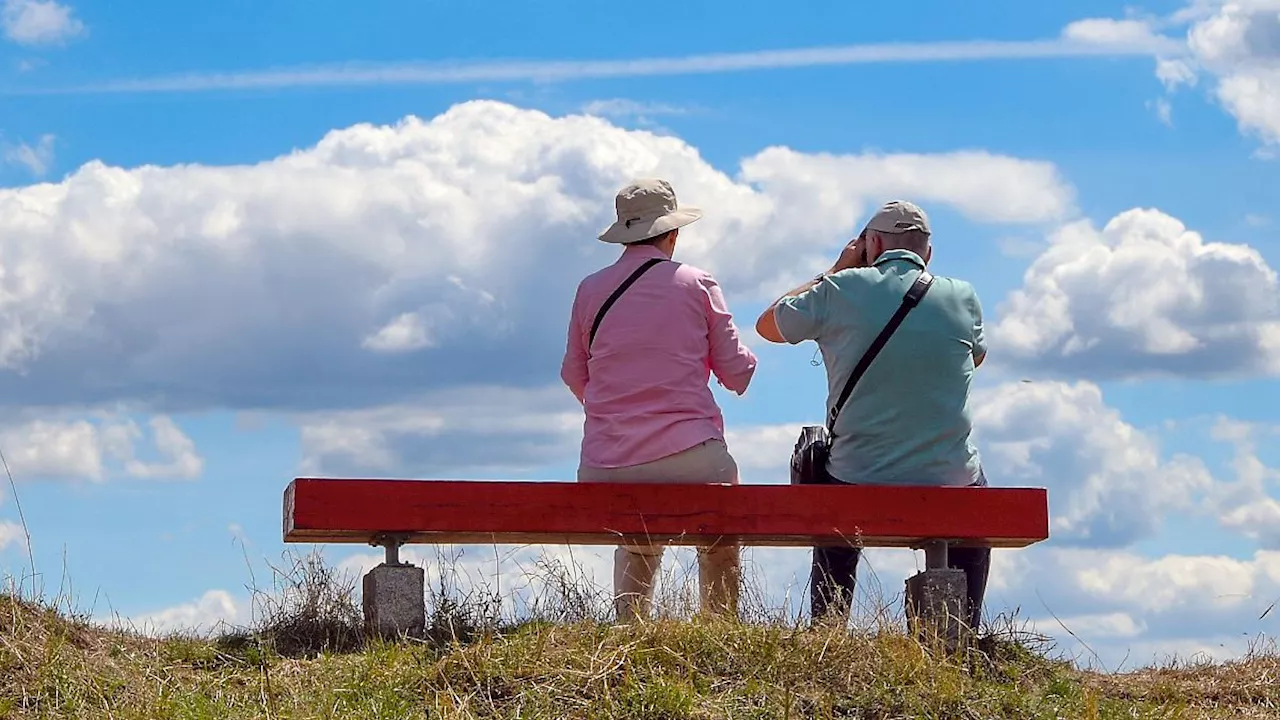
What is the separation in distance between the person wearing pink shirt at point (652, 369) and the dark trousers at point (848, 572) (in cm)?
41

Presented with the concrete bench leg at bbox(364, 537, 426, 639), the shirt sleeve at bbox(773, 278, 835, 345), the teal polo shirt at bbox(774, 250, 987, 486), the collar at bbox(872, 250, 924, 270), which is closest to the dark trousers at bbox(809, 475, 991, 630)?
the teal polo shirt at bbox(774, 250, 987, 486)

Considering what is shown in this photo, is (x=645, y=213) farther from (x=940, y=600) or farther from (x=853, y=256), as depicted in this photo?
(x=940, y=600)

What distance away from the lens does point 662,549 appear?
882cm

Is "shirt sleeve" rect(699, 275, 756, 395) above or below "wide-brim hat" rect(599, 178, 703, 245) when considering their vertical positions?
below

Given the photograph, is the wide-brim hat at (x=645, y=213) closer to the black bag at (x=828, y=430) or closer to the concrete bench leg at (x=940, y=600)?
the black bag at (x=828, y=430)

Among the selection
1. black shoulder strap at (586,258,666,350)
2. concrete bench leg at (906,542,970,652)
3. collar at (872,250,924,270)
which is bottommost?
concrete bench leg at (906,542,970,652)

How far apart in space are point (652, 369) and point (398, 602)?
1604 millimetres

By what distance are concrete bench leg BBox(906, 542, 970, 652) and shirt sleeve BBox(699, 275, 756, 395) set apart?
123 centimetres

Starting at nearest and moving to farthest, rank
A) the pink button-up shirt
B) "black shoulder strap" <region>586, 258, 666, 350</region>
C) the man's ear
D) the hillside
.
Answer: the hillside, the pink button-up shirt, "black shoulder strap" <region>586, 258, 666, 350</region>, the man's ear

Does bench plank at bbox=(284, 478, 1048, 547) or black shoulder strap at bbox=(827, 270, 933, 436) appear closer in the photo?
bench plank at bbox=(284, 478, 1048, 547)

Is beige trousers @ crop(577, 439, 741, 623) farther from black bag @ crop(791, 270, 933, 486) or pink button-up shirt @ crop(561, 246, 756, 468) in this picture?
black bag @ crop(791, 270, 933, 486)

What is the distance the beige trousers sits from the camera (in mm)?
8711

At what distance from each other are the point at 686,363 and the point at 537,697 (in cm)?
204

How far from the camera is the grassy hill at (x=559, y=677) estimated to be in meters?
7.38
